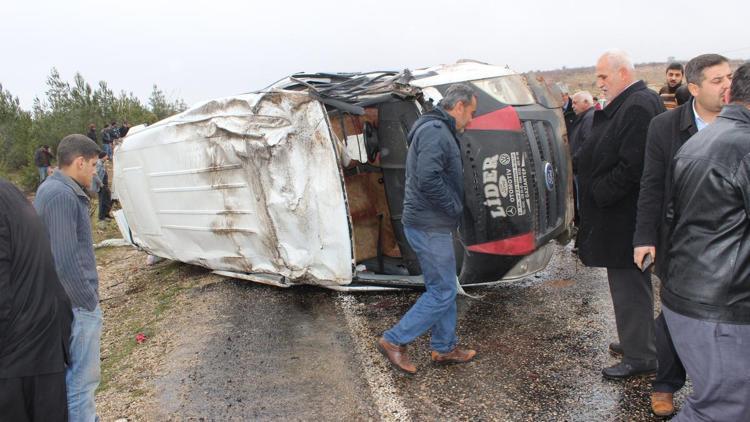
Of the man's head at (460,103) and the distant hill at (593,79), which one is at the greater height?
the man's head at (460,103)

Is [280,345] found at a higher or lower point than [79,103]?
lower

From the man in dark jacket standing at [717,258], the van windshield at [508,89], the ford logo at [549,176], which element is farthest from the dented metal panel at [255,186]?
the man in dark jacket standing at [717,258]

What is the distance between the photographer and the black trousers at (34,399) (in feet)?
7.45

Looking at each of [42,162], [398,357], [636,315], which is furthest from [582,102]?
[42,162]

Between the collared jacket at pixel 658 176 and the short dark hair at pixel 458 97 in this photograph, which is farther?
the short dark hair at pixel 458 97

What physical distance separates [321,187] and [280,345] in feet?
4.23

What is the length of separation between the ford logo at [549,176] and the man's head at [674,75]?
3179 mm

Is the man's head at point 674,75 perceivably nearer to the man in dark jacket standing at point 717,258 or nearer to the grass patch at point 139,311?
the man in dark jacket standing at point 717,258

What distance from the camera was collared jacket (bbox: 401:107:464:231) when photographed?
11.2ft

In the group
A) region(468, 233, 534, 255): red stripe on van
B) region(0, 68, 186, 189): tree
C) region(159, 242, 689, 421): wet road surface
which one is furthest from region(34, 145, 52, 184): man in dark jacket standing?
region(468, 233, 534, 255): red stripe on van

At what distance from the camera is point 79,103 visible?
23.5 m

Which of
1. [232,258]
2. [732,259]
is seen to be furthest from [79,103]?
[732,259]

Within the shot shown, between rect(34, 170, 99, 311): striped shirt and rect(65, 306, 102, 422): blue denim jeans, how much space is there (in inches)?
3.1

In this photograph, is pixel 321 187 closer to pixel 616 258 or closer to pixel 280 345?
pixel 280 345
